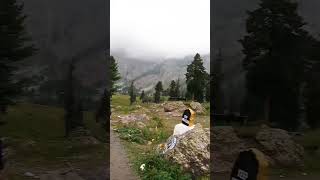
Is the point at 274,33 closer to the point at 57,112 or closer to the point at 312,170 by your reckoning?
the point at 312,170

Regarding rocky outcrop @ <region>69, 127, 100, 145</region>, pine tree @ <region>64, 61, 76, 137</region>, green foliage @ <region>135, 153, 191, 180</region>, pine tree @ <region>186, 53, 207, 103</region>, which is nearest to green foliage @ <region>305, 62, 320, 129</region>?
green foliage @ <region>135, 153, 191, 180</region>

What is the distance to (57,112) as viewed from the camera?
22.8 feet

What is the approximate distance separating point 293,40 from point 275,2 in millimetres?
686

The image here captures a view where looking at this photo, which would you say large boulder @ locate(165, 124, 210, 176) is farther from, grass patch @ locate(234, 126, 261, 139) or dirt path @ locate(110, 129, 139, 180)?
grass patch @ locate(234, 126, 261, 139)

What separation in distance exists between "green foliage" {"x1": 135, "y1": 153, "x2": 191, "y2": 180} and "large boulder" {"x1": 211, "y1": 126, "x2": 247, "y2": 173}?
0.86 meters

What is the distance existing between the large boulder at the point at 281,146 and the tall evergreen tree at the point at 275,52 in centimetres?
77

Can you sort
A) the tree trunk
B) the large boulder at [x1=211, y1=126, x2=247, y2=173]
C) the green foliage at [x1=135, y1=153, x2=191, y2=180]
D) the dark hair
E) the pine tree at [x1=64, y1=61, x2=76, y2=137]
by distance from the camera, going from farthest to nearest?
1. the dark hair
2. the green foliage at [x1=135, y1=153, x2=191, y2=180]
3. the large boulder at [x1=211, y1=126, x2=247, y2=173]
4. the pine tree at [x1=64, y1=61, x2=76, y2=137]
5. the tree trunk

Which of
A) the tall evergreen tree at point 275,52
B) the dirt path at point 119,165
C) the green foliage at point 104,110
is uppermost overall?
the tall evergreen tree at point 275,52

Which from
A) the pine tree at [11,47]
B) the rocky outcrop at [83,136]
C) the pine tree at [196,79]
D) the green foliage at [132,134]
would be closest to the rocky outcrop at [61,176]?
the rocky outcrop at [83,136]

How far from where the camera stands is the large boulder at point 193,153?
357 inches

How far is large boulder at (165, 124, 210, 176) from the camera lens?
29.8 ft

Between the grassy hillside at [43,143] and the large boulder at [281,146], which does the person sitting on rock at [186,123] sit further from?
the grassy hillside at [43,143]

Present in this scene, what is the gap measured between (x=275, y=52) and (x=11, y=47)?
13.6 feet

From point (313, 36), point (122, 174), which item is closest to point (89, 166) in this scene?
point (122, 174)
